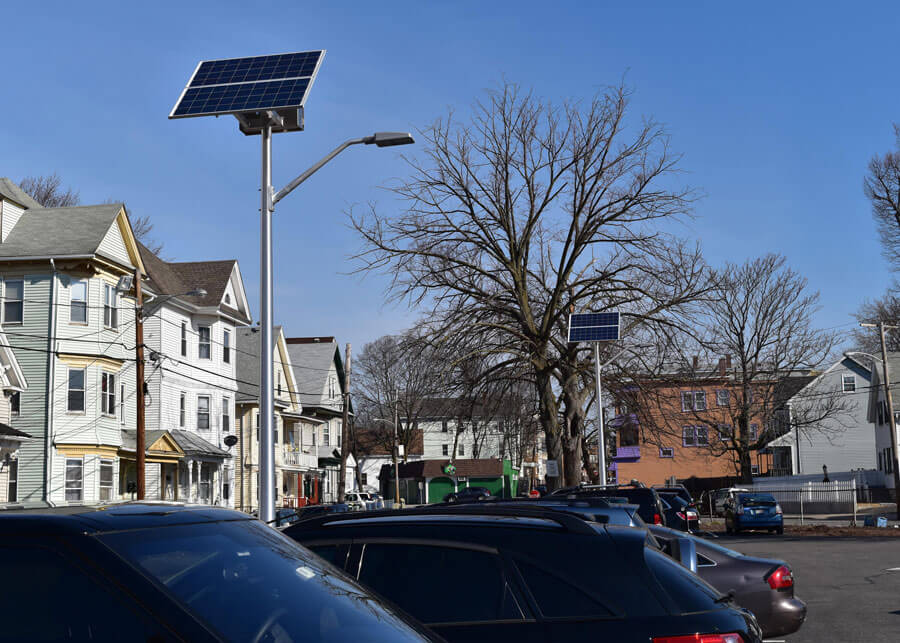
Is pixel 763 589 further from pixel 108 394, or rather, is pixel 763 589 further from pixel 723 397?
pixel 723 397

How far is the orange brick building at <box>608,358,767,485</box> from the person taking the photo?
113 feet

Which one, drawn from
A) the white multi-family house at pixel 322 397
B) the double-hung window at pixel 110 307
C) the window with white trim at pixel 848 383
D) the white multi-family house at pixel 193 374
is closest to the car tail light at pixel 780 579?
the double-hung window at pixel 110 307

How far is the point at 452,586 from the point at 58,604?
265cm

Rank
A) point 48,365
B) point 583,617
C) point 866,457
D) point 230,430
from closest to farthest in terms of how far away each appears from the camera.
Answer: point 583,617 → point 48,365 → point 230,430 → point 866,457

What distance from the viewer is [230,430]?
52.2m

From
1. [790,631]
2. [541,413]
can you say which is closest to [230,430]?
[541,413]

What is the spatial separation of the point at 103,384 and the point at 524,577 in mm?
37028

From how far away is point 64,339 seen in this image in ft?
125

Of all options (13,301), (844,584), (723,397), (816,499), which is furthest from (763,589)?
(723,397)

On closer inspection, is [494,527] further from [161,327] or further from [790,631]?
[161,327]

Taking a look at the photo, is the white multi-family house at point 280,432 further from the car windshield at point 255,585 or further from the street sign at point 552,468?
the car windshield at point 255,585

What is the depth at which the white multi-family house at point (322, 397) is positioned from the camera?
71.5 m

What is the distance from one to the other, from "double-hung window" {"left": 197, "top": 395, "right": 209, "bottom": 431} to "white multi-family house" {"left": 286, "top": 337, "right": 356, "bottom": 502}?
63.5ft

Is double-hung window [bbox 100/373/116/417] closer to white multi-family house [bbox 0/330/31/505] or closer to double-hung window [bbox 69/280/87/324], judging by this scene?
double-hung window [bbox 69/280/87/324]
